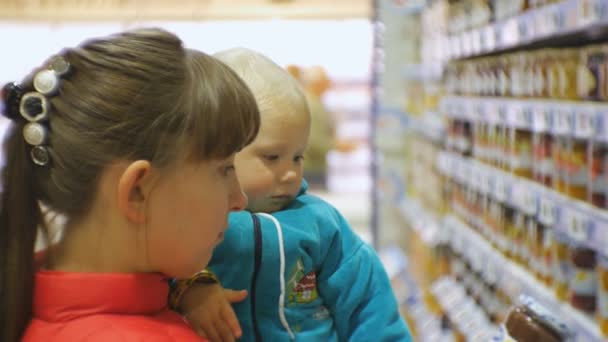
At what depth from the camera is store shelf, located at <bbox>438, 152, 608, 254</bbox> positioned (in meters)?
1.99

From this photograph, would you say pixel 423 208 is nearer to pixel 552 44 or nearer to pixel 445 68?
pixel 445 68

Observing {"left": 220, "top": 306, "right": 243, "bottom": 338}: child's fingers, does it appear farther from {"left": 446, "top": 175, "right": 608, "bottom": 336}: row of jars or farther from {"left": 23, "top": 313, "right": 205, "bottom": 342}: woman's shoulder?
{"left": 446, "top": 175, "right": 608, "bottom": 336}: row of jars

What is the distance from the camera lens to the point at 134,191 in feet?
3.51

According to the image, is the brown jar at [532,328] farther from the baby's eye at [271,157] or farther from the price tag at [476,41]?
the price tag at [476,41]

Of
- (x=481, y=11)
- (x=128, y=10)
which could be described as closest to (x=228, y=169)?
(x=481, y=11)

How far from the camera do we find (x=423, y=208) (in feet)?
14.5

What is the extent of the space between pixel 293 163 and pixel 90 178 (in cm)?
44

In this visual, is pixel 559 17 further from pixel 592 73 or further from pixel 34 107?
pixel 34 107

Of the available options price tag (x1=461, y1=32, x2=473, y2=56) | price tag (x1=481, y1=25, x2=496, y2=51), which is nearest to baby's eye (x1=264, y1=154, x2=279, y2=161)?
price tag (x1=481, y1=25, x2=496, y2=51)

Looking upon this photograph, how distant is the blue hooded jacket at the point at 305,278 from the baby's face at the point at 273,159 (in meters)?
0.04

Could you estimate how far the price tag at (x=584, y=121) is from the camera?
77.9 inches

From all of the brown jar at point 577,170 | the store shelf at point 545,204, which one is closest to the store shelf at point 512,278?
the store shelf at point 545,204

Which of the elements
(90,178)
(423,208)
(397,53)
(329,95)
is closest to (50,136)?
(90,178)

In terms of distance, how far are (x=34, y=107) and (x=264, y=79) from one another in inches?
17.2
